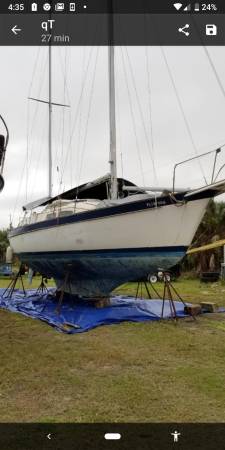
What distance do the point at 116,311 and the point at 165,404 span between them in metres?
6.56

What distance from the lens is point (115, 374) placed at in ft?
20.0

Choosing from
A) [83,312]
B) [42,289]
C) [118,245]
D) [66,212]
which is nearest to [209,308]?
[118,245]

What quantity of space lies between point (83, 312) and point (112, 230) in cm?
238

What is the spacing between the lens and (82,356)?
23.5 ft

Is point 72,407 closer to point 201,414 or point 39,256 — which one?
point 201,414

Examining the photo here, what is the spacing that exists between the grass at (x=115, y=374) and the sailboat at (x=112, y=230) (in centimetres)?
209

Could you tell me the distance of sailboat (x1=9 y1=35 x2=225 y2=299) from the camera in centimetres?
1057

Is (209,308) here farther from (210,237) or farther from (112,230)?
(210,237)

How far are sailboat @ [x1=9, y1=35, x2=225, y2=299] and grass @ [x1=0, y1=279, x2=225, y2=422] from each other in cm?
209

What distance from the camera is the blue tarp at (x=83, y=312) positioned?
10031mm

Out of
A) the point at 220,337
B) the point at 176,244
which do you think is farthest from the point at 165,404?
the point at 176,244
